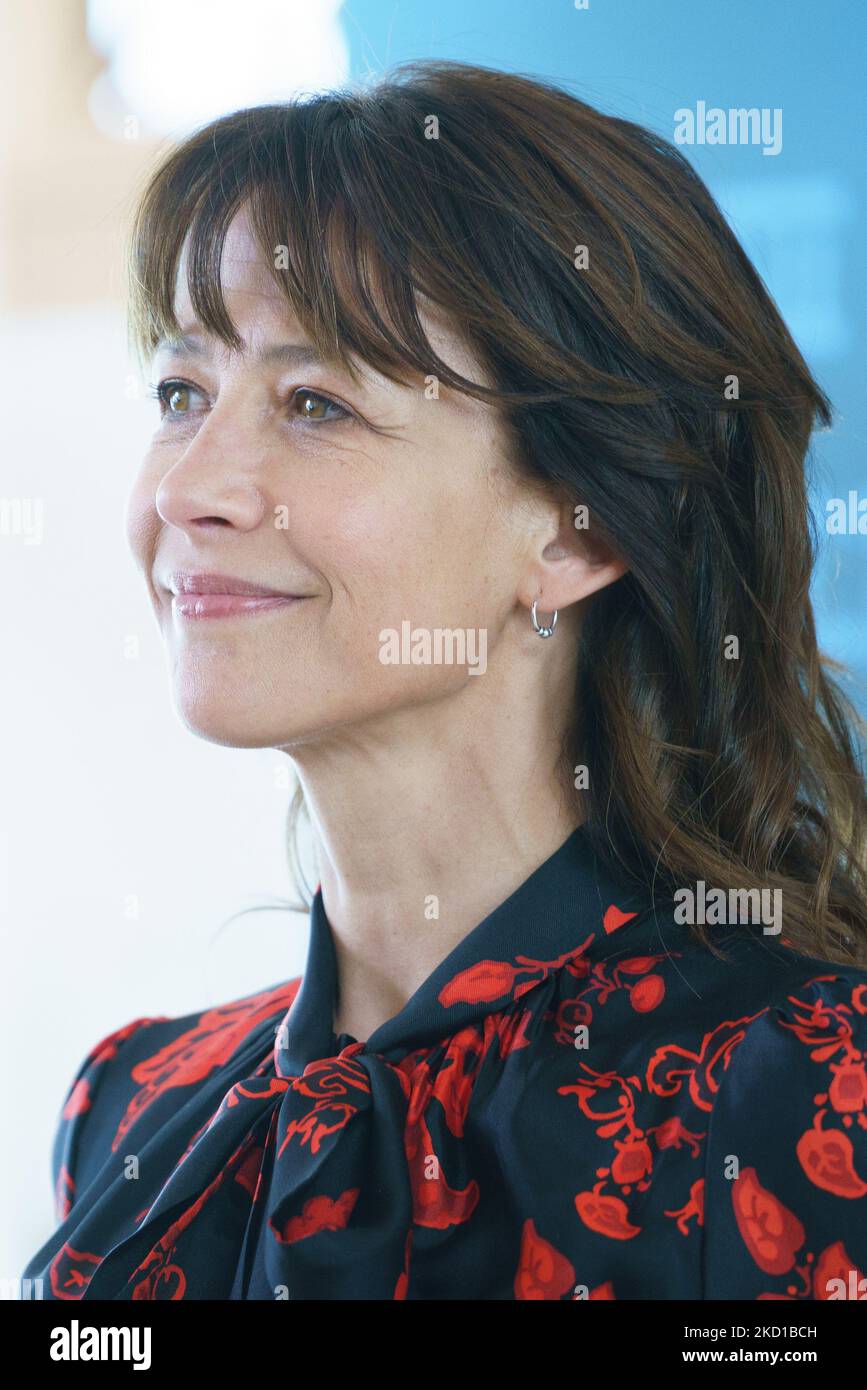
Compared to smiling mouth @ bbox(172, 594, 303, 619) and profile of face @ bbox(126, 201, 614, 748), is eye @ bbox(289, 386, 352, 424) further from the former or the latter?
smiling mouth @ bbox(172, 594, 303, 619)

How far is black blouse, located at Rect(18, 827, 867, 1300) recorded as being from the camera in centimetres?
100

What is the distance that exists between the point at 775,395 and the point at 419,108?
40 cm

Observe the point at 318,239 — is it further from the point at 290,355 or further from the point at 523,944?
the point at 523,944

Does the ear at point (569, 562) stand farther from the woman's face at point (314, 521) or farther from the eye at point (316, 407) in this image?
the eye at point (316, 407)

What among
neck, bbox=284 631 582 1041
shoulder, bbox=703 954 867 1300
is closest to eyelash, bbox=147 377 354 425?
neck, bbox=284 631 582 1041

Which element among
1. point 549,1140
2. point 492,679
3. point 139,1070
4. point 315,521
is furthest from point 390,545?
point 139,1070

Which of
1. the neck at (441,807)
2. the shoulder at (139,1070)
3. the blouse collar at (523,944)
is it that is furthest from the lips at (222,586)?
the shoulder at (139,1070)

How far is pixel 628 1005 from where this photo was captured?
114cm

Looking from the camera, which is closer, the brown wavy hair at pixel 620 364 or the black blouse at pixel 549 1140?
the black blouse at pixel 549 1140

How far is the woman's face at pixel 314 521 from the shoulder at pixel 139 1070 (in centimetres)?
43

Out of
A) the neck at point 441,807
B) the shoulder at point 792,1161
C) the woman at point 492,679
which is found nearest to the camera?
the shoulder at point 792,1161

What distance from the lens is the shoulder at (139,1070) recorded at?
4.83 feet
